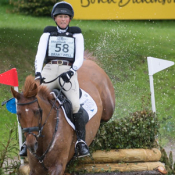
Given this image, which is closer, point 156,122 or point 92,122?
point 92,122

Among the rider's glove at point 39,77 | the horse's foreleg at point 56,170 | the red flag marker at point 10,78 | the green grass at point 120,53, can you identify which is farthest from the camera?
the green grass at point 120,53

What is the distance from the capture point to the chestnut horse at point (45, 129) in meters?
4.63

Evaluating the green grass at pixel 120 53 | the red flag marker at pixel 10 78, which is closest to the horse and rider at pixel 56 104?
the red flag marker at pixel 10 78

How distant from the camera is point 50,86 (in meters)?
5.76

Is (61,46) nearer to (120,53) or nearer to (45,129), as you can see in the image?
(45,129)

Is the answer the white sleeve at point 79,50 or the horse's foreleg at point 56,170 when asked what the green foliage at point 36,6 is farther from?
the horse's foreleg at point 56,170

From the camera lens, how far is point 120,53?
15219 millimetres

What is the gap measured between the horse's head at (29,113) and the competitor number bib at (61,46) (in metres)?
1.02

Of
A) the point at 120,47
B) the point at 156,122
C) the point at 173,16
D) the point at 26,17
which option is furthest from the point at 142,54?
the point at 156,122

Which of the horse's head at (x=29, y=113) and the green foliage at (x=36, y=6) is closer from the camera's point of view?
the horse's head at (x=29, y=113)

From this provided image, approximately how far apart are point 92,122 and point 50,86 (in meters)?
0.99

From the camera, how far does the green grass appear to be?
40.3ft

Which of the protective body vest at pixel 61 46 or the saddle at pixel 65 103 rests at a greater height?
the protective body vest at pixel 61 46

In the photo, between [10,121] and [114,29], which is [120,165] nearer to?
[10,121]
